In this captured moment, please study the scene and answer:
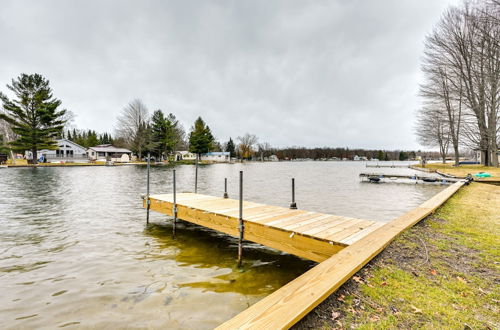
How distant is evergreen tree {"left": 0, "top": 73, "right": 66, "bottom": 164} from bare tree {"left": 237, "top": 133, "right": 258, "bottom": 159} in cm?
6590

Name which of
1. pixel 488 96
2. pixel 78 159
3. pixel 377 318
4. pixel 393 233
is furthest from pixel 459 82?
pixel 78 159

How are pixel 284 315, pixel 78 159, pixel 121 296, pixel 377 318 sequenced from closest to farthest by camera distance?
pixel 284 315 < pixel 377 318 < pixel 121 296 < pixel 78 159

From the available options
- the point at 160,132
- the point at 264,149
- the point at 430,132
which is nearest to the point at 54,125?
the point at 160,132

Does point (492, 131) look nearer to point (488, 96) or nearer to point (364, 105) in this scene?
point (488, 96)

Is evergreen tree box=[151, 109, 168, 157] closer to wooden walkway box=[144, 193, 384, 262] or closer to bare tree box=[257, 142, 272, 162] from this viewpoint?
wooden walkway box=[144, 193, 384, 262]

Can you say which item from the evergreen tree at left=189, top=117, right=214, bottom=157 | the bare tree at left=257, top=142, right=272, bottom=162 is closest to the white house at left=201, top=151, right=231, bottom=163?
the evergreen tree at left=189, top=117, right=214, bottom=157

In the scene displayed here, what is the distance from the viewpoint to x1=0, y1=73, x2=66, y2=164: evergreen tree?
36.0 metres

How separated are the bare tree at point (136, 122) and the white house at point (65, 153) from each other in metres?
11.1

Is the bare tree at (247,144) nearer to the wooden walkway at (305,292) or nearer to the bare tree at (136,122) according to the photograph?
the bare tree at (136,122)

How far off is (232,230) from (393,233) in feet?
10.2

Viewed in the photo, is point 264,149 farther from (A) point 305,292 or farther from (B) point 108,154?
(A) point 305,292

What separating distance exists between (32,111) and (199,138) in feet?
110

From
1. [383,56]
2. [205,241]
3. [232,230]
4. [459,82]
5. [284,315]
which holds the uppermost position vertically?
[383,56]

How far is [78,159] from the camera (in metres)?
51.0
